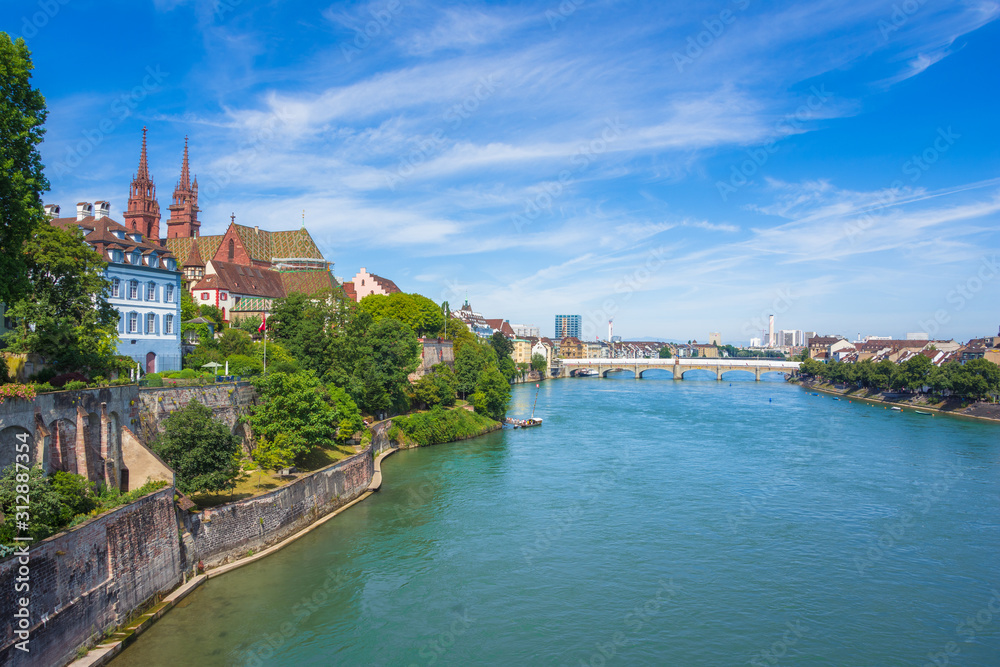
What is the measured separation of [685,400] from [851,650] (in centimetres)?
6950

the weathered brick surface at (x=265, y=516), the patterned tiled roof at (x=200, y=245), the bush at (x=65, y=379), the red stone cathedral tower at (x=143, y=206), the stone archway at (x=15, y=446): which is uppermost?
the red stone cathedral tower at (x=143, y=206)

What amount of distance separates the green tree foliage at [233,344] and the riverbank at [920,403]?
233 ft

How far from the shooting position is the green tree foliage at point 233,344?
38.6 m

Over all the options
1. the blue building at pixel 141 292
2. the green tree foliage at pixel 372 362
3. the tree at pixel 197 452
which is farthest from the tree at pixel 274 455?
the green tree foliage at pixel 372 362

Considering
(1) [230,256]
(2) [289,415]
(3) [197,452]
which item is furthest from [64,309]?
(1) [230,256]

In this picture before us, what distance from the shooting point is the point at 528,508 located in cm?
3050

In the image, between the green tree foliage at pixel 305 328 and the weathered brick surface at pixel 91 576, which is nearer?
the weathered brick surface at pixel 91 576

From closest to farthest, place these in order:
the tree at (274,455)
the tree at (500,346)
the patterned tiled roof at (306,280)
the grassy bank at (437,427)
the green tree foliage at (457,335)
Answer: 1. the tree at (274,455)
2. the grassy bank at (437,427)
3. the patterned tiled roof at (306,280)
4. the green tree foliage at (457,335)
5. the tree at (500,346)

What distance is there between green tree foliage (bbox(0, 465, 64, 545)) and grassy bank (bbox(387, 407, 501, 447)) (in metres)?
29.1

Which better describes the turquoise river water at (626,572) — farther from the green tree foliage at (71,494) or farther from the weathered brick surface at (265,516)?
the green tree foliage at (71,494)

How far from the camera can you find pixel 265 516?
23.1 metres

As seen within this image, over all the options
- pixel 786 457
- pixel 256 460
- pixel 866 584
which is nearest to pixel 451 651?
pixel 256 460

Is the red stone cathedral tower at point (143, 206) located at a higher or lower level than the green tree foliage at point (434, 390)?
higher

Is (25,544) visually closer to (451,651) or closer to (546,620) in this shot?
(451,651)
